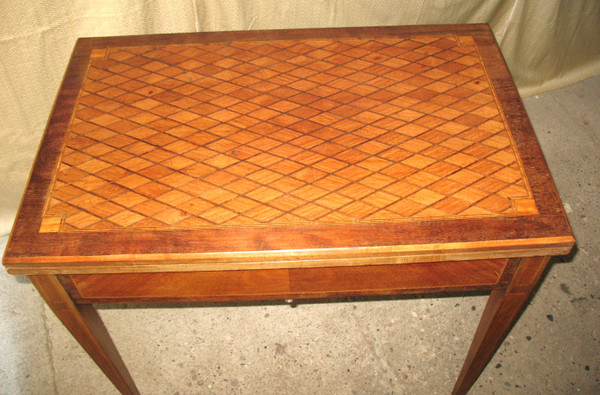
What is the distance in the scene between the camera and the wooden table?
1.12 meters

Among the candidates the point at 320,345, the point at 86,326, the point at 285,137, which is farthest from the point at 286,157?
the point at 320,345

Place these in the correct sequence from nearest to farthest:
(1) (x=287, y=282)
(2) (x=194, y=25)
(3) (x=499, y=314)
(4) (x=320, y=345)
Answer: (1) (x=287, y=282)
(3) (x=499, y=314)
(4) (x=320, y=345)
(2) (x=194, y=25)

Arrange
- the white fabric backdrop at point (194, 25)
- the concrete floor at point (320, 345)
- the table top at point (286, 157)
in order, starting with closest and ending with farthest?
the table top at point (286, 157) → the concrete floor at point (320, 345) → the white fabric backdrop at point (194, 25)

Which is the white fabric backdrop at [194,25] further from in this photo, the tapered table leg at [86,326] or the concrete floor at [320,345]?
the tapered table leg at [86,326]

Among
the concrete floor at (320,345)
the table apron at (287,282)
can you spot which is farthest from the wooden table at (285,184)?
the concrete floor at (320,345)

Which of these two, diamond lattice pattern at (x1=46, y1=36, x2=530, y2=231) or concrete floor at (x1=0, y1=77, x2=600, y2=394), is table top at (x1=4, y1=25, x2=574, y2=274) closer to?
diamond lattice pattern at (x1=46, y1=36, x2=530, y2=231)

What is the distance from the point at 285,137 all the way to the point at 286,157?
0.23 ft

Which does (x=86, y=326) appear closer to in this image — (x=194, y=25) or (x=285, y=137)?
(x=285, y=137)

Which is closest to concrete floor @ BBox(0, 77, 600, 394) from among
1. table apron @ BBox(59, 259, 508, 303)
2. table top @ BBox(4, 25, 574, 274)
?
table apron @ BBox(59, 259, 508, 303)

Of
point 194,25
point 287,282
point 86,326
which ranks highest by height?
point 194,25

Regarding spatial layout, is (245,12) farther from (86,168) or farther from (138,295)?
(138,295)

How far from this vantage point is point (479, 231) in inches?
44.3

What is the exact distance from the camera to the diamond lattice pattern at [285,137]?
1181 millimetres

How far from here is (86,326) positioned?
1293 millimetres
